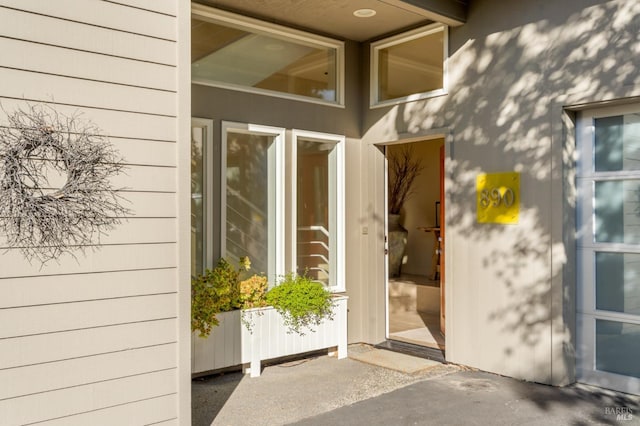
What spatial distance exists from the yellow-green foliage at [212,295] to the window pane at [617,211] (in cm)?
294

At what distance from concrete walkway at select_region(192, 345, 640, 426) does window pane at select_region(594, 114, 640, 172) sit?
5.53 ft

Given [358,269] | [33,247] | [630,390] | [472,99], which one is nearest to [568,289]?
[630,390]

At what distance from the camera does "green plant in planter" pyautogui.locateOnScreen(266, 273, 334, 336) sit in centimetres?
495

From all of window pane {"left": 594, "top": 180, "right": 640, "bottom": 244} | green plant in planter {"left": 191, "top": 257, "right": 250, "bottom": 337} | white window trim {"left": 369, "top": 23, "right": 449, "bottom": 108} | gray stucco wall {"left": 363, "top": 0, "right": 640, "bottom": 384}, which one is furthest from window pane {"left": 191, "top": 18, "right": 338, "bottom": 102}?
window pane {"left": 594, "top": 180, "right": 640, "bottom": 244}

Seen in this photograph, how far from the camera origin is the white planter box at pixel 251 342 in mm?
4551

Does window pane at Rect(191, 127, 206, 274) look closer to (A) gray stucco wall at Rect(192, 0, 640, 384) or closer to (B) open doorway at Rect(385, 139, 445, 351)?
(A) gray stucco wall at Rect(192, 0, 640, 384)

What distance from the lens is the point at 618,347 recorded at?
4.18 m

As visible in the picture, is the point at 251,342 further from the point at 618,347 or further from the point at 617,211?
the point at 617,211

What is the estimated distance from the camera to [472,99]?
494 centimetres

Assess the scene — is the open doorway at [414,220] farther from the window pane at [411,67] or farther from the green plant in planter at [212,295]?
the green plant in planter at [212,295]

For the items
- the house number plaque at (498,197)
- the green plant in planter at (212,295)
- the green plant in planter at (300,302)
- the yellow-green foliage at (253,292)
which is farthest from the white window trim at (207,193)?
the house number plaque at (498,197)

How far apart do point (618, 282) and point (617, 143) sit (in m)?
1.04

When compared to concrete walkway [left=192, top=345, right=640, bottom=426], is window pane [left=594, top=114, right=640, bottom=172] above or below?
above

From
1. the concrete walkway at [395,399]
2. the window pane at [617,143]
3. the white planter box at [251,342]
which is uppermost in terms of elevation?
the window pane at [617,143]
